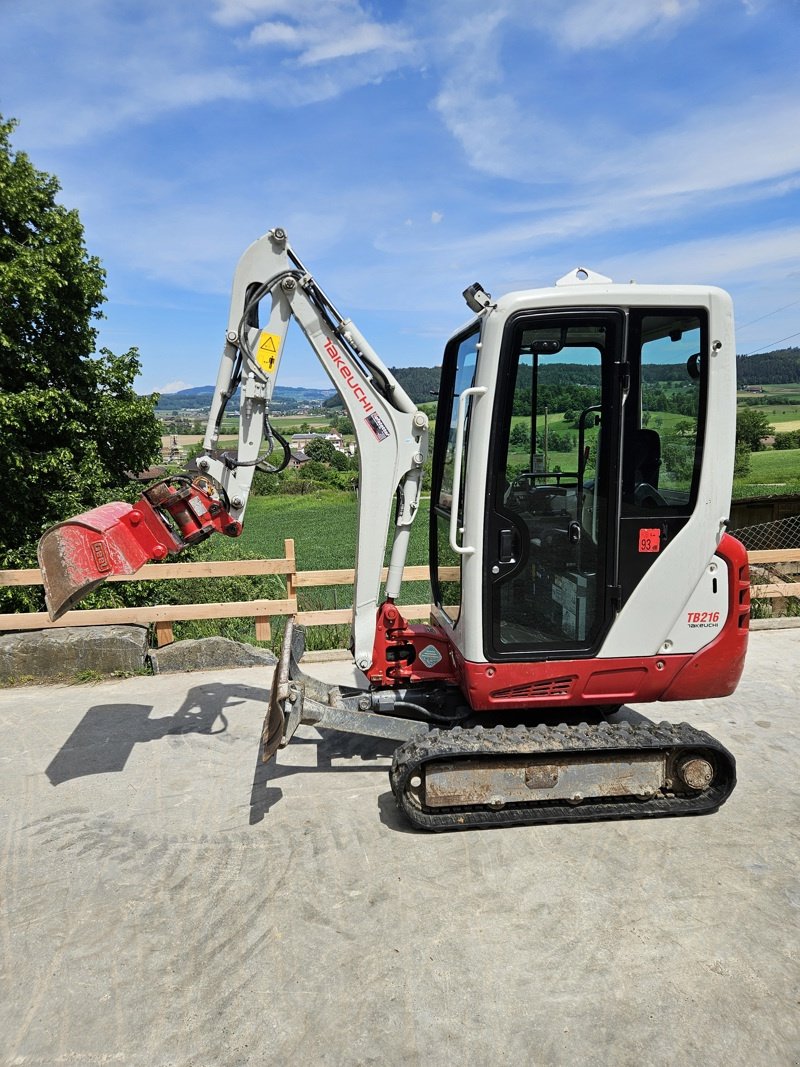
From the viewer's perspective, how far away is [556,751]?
4.02m

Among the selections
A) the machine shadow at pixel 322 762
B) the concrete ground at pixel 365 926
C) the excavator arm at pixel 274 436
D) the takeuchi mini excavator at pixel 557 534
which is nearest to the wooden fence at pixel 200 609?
the machine shadow at pixel 322 762

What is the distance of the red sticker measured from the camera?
4.22 m

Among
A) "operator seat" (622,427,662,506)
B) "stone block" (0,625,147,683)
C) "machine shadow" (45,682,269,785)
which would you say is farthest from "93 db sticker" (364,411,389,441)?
"stone block" (0,625,147,683)

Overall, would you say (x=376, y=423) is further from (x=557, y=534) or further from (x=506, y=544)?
(x=557, y=534)

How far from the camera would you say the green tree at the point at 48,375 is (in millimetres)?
9273

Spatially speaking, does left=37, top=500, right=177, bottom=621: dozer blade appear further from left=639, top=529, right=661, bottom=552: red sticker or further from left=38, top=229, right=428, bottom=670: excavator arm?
left=639, top=529, right=661, bottom=552: red sticker

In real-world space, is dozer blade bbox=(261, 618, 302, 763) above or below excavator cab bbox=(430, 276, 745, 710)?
below

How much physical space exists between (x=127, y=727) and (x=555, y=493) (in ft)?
13.3

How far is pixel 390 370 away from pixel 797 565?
7525 mm

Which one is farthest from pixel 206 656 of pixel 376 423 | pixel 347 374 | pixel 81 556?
pixel 347 374

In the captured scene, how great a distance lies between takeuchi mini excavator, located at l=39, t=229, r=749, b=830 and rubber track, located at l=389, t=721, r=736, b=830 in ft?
0.04

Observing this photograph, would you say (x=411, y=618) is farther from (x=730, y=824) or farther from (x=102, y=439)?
(x=102, y=439)

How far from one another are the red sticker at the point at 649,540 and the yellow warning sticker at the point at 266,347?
2.58 metres

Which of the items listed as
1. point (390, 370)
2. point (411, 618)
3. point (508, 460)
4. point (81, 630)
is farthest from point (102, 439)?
point (508, 460)
